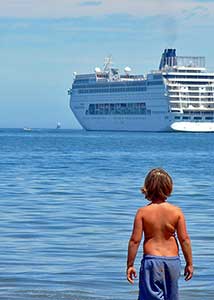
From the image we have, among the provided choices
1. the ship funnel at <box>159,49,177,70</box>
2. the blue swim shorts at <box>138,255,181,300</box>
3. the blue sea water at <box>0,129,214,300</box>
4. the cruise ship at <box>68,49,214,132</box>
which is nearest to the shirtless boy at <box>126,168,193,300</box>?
the blue swim shorts at <box>138,255,181,300</box>

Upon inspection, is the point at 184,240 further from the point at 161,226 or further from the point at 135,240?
the point at 135,240

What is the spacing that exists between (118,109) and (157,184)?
116m

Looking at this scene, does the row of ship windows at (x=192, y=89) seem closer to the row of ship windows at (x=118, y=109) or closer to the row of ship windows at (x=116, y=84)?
the row of ship windows at (x=118, y=109)

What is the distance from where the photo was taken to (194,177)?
124ft

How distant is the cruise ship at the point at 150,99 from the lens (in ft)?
382

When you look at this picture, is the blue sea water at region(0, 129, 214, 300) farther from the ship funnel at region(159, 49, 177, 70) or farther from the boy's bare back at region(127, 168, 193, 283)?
the ship funnel at region(159, 49, 177, 70)

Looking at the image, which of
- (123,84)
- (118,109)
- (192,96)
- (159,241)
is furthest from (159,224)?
(123,84)

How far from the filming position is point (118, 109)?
123 metres

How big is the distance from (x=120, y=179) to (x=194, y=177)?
3.78 meters

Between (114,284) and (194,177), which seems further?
(194,177)

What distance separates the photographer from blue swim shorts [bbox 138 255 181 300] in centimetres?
687

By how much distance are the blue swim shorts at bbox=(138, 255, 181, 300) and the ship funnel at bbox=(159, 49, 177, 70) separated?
12335 centimetres

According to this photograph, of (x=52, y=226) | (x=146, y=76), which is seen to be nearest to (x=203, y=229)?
(x=52, y=226)

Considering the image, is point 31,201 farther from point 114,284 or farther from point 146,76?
point 146,76
